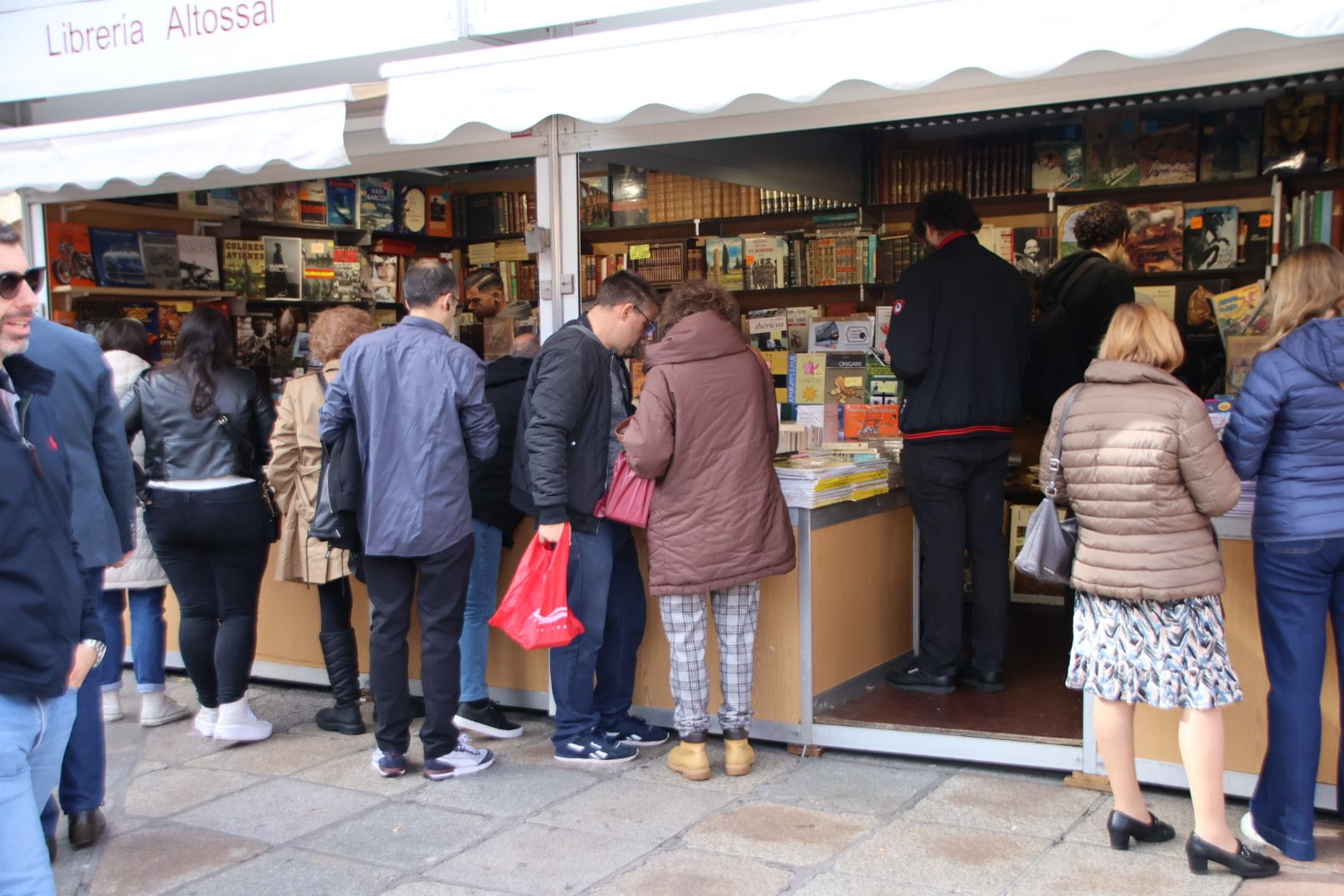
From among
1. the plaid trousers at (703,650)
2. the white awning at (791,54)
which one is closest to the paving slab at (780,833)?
the plaid trousers at (703,650)

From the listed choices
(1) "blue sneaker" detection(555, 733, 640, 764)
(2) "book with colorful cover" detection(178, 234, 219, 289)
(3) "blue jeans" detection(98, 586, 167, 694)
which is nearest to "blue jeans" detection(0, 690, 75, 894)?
(1) "blue sneaker" detection(555, 733, 640, 764)

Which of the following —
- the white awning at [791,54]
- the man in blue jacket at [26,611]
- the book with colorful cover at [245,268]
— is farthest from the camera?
the book with colorful cover at [245,268]

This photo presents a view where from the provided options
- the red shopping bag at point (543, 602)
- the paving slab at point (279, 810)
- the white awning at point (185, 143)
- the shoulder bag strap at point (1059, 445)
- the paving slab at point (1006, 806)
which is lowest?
the paving slab at point (279, 810)

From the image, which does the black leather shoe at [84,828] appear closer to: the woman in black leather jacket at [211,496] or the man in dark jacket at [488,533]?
the woman in black leather jacket at [211,496]

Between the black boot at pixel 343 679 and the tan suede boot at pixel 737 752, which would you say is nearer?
the tan suede boot at pixel 737 752

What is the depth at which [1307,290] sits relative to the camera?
3.22 meters

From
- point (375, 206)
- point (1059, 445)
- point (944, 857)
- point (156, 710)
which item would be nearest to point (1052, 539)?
point (1059, 445)

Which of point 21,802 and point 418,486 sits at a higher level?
point 418,486

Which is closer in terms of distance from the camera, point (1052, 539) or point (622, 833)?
point (1052, 539)

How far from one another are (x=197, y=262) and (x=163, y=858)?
12.6 ft

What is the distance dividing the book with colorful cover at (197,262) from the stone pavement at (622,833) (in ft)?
9.47

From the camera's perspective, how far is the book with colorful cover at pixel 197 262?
650 centimetres

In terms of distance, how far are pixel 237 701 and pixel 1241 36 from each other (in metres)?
3.90

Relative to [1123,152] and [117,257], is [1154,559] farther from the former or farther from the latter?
[117,257]
